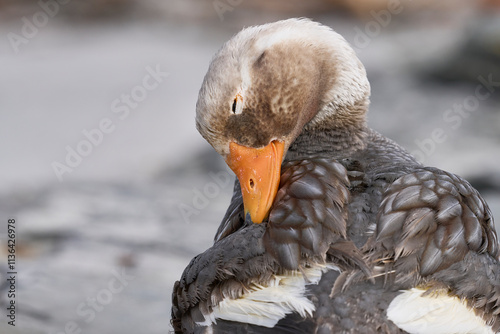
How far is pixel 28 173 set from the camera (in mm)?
6730

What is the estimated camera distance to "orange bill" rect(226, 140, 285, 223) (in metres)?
3.04

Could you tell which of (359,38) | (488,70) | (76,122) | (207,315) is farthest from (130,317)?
(359,38)

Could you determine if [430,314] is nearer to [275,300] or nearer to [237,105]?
[275,300]

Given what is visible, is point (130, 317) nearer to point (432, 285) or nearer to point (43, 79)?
point (432, 285)

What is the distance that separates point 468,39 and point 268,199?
263 inches
